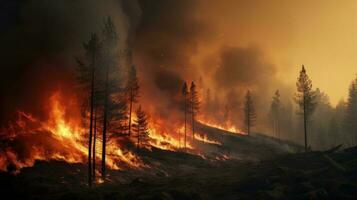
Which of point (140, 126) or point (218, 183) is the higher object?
point (140, 126)

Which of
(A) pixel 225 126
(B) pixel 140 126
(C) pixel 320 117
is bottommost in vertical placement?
(B) pixel 140 126

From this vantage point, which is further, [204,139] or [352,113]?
[352,113]

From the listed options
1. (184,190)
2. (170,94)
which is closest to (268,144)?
(170,94)

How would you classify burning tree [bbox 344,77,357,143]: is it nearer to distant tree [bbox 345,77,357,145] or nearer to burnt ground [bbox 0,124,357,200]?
distant tree [bbox 345,77,357,145]

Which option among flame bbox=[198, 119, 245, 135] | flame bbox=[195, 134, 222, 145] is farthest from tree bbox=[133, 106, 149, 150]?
flame bbox=[198, 119, 245, 135]

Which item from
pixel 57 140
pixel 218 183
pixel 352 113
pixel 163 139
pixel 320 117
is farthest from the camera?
pixel 320 117

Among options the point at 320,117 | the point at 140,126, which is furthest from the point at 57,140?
the point at 320,117

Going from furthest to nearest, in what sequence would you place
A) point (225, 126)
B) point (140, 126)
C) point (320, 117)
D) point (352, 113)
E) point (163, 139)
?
point (320, 117)
point (225, 126)
point (352, 113)
point (163, 139)
point (140, 126)

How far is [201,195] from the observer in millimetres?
25234

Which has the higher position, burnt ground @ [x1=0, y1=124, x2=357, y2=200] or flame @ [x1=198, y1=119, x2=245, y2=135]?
flame @ [x1=198, y1=119, x2=245, y2=135]

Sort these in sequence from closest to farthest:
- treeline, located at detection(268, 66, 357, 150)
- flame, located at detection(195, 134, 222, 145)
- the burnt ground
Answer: the burnt ground < treeline, located at detection(268, 66, 357, 150) < flame, located at detection(195, 134, 222, 145)

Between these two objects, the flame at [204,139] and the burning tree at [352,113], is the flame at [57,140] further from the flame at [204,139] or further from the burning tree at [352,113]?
the burning tree at [352,113]

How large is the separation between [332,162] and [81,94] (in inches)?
1564

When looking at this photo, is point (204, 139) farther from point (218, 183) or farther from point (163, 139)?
point (218, 183)
